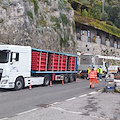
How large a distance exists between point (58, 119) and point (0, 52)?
30.1 feet

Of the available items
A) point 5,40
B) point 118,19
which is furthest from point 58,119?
point 118,19

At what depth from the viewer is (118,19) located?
205 ft

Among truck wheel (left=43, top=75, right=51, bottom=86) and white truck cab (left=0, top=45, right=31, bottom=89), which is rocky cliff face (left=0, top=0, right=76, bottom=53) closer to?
truck wheel (left=43, top=75, right=51, bottom=86)

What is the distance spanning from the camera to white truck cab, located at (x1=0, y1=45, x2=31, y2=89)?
580 inches

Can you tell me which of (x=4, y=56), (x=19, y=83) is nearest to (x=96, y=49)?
(x=19, y=83)

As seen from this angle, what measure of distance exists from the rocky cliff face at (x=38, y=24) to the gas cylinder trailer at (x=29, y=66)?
5280mm

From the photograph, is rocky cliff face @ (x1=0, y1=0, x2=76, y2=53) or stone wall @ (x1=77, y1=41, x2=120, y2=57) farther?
stone wall @ (x1=77, y1=41, x2=120, y2=57)

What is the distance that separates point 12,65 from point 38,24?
12.6m

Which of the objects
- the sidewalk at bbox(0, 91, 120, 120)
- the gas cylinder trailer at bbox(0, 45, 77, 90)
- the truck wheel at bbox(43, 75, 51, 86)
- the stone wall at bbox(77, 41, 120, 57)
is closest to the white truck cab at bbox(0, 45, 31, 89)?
the gas cylinder trailer at bbox(0, 45, 77, 90)

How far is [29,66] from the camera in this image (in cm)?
1662

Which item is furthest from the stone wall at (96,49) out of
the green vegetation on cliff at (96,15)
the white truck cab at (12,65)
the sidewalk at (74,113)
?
the sidewalk at (74,113)

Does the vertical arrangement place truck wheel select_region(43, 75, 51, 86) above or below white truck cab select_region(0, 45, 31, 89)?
below

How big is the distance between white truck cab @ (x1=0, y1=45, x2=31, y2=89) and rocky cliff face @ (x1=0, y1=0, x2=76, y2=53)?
6639 mm

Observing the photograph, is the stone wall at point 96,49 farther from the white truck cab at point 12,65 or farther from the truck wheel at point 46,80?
the white truck cab at point 12,65
